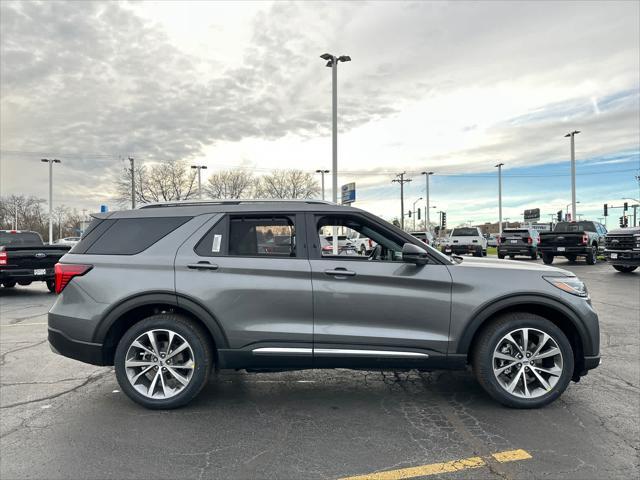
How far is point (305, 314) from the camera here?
3816 mm

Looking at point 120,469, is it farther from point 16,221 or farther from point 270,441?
point 16,221

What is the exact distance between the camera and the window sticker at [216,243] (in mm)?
3973

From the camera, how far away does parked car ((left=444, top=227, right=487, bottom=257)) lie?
25.5 meters

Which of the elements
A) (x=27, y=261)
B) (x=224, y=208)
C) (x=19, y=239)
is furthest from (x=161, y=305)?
(x=19, y=239)

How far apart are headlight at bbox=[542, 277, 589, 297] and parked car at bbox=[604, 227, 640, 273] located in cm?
1337

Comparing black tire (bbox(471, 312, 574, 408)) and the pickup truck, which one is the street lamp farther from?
black tire (bbox(471, 312, 574, 408))

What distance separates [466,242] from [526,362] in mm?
23118

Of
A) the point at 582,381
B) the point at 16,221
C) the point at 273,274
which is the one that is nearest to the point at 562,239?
the point at 582,381

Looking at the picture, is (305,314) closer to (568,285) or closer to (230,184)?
(568,285)

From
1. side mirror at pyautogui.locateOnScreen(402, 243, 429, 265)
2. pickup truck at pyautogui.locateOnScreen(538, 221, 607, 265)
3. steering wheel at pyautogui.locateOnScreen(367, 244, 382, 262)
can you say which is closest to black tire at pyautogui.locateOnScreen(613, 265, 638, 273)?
pickup truck at pyautogui.locateOnScreen(538, 221, 607, 265)

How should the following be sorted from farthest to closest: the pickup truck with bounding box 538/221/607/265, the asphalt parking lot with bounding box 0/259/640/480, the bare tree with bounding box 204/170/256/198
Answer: the bare tree with bounding box 204/170/256/198
the pickup truck with bounding box 538/221/607/265
the asphalt parking lot with bounding box 0/259/640/480

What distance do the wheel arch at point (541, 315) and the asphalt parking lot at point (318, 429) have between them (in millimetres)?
516

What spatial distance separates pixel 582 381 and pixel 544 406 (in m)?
1.01

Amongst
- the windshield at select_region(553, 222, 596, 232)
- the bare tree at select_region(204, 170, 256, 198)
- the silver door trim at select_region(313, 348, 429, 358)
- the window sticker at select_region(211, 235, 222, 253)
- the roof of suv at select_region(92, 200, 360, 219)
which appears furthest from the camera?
the bare tree at select_region(204, 170, 256, 198)
